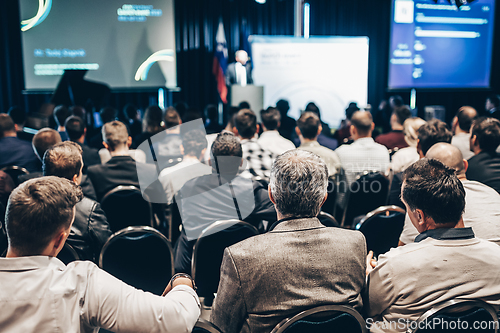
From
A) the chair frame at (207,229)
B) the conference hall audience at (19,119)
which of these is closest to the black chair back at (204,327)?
the chair frame at (207,229)

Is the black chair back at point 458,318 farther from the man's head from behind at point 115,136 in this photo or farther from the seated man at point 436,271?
the man's head from behind at point 115,136

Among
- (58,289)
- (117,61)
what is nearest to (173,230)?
(58,289)

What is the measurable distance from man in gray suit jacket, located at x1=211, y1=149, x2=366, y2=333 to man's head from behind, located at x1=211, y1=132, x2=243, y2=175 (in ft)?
3.73

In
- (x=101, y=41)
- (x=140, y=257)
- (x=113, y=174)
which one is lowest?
(x=140, y=257)

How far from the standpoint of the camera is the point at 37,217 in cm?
121

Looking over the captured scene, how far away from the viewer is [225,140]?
2648mm

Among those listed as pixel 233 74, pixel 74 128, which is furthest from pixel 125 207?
pixel 233 74

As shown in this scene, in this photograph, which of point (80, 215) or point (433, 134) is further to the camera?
point (433, 134)

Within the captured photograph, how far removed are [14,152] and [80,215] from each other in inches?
87.6

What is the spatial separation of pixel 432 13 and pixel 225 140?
8287 mm

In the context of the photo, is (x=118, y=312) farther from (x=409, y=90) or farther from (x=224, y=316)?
(x=409, y=90)

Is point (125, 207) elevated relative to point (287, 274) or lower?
lower

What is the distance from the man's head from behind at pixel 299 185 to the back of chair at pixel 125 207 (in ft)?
5.30

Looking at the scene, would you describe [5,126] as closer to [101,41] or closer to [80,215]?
[80,215]
